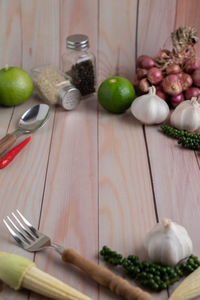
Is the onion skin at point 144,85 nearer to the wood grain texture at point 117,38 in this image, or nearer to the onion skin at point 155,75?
the onion skin at point 155,75

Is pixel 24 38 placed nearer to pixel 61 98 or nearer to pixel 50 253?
pixel 61 98

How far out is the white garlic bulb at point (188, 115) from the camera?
3.73 ft

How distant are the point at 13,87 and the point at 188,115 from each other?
0.52 metres

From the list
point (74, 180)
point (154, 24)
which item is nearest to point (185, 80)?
point (154, 24)

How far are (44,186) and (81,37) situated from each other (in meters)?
0.52

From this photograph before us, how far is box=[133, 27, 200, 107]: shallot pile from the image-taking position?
1.24 m

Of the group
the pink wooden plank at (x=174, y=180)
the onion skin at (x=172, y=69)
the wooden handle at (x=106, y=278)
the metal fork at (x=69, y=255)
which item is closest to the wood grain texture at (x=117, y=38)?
the onion skin at (x=172, y=69)

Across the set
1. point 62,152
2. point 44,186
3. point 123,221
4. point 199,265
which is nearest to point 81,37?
point 62,152

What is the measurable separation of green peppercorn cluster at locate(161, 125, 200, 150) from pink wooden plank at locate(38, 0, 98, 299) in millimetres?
210

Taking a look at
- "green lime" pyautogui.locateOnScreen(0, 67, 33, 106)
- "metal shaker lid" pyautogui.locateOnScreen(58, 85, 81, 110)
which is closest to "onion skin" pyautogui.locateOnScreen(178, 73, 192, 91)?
"metal shaker lid" pyautogui.locateOnScreen(58, 85, 81, 110)

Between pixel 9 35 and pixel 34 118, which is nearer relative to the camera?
pixel 34 118

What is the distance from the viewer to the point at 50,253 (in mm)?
807

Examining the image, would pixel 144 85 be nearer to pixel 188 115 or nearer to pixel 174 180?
pixel 188 115

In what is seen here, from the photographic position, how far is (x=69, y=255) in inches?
30.0
